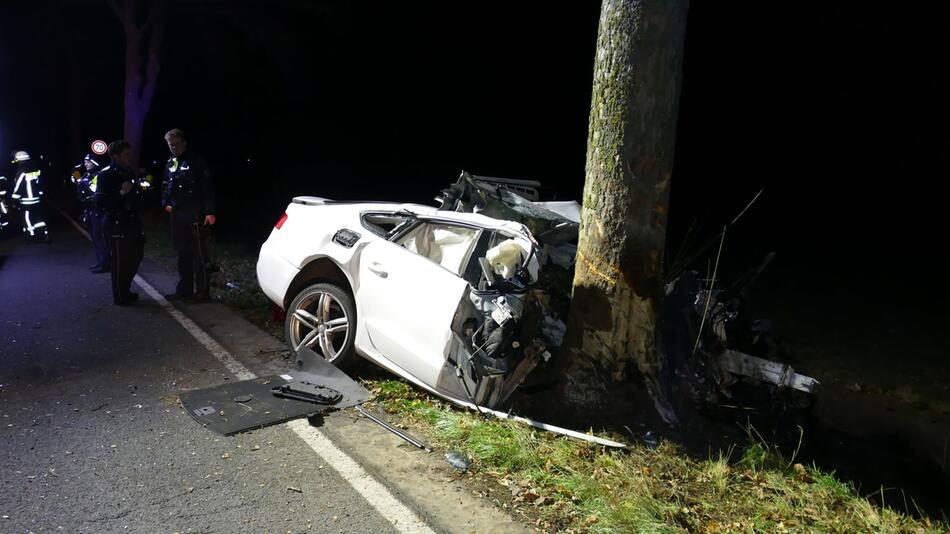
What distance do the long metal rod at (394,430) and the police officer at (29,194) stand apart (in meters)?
10.6

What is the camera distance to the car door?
5012 mm

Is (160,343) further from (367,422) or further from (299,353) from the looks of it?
(367,422)

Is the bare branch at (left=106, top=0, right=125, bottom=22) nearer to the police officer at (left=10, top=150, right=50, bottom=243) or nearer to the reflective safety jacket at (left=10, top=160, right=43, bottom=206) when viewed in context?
the police officer at (left=10, top=150, right=50, bottom=243)

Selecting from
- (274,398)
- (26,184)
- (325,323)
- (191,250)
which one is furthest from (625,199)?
(26,184)

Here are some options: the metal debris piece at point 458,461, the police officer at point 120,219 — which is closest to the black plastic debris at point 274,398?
the metal debris piece at point 458,461

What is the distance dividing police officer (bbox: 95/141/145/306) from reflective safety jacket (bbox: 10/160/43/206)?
5.70 meters

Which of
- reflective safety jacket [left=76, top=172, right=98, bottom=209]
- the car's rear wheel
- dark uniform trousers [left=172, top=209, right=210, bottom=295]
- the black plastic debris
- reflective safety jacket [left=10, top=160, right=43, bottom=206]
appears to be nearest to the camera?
the black plastic debris

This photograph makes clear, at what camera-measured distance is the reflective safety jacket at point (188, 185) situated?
834cm

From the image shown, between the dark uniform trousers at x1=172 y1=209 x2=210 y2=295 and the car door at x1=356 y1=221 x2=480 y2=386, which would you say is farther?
the dark uniform trousers at x1=172 y1=209 x2=210 y2=295

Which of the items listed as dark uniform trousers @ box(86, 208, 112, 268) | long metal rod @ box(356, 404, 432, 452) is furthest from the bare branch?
long metal rod @ box(356, 404, 432, 452)

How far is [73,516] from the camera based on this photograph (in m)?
3.72

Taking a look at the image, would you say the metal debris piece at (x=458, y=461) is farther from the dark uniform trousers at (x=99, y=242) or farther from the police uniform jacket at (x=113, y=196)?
the dark uniform trousers at (x=99, y=242)

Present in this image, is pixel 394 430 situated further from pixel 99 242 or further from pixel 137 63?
pixel 137 63

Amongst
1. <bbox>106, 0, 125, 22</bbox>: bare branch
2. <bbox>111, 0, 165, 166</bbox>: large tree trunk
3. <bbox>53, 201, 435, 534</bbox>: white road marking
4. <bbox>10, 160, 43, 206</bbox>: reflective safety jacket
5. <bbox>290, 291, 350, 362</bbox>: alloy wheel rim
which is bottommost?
<bbox>53, 201, 435, 534</bbox>: white road marking
